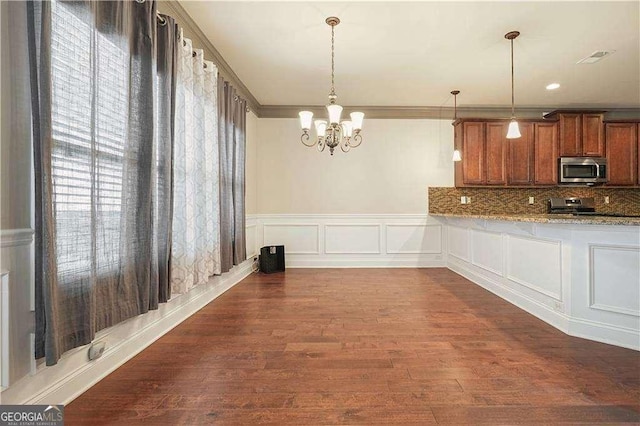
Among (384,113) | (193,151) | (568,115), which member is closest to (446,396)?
(193,151)

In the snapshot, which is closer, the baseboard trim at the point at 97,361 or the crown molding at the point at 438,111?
the baseboard trim at the point at 97,361

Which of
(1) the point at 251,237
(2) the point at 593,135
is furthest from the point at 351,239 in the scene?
(2) the point at 593,135

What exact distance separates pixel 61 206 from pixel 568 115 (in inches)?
258

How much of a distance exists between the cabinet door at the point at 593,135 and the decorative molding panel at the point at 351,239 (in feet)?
12.0

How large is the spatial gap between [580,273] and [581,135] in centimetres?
373

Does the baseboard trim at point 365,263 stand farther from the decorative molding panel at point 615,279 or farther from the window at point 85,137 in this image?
the window at point 85,137

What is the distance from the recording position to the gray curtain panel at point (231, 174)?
10.5ft

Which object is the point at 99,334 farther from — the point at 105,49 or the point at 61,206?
the point at 105,49

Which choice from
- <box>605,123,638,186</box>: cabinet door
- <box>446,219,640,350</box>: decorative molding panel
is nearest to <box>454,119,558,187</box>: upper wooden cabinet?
<box>605,123,638,186</box>: cabinet door

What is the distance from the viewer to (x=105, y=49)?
163cm

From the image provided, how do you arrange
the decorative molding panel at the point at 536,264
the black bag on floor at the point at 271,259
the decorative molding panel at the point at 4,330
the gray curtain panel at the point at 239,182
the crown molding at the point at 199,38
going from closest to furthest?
the decorative molding panel at the point at 4,330 → the crown molding at the point at 199,38 → the decorative molding panel at the point at 536,264 → the gray curtain panel at the point at 239,182 → the black bag on floor at the point at 271,259

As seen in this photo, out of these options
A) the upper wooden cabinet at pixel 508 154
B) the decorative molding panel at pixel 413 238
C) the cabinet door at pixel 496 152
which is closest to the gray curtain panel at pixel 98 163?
the decorative molding panel at pixel 413 238

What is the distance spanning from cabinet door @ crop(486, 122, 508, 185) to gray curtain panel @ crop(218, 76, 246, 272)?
12.9ft

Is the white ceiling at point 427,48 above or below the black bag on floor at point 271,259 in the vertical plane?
above
